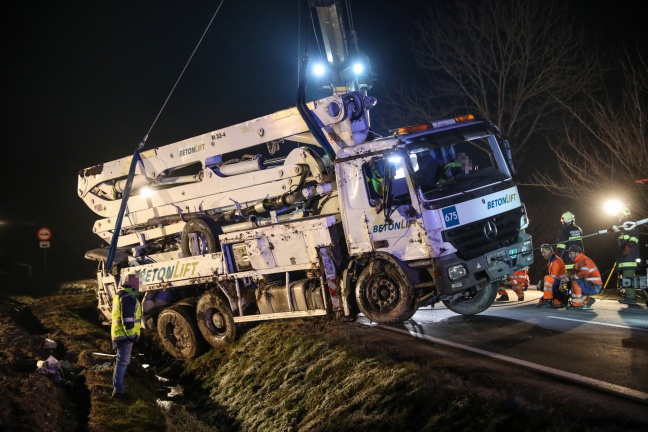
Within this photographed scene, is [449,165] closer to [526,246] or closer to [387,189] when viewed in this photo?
[387,189]

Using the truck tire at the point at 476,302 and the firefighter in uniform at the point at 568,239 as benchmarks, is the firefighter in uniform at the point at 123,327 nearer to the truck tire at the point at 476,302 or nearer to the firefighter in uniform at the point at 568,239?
the truck tire at the point at 476,302

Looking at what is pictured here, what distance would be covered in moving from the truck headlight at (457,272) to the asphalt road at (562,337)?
86 cm

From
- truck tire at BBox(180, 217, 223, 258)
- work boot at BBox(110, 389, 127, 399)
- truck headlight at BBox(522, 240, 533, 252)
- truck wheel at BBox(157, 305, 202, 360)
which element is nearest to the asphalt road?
truck headlight at BBox(522, 240, 533, 252)

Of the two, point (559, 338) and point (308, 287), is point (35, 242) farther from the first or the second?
point (559, 338)

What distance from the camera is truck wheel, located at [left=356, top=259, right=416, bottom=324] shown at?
6961 millimetres

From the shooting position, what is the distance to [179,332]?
9734mm

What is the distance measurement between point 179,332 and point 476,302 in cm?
533

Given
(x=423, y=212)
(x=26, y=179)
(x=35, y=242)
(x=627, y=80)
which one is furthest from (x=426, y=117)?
(x=26, y=179)

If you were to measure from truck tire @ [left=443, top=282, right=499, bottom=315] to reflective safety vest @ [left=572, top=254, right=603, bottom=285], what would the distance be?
1.77 meters

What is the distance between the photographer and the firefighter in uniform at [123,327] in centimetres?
708

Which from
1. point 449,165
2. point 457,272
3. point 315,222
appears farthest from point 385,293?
point 449,165

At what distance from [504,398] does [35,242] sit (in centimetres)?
3097

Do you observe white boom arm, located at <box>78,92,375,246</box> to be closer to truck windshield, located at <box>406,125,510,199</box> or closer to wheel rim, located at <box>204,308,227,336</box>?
truck windshield, located at <box>406,125,510,199</box>

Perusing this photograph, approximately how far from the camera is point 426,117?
22.3m
